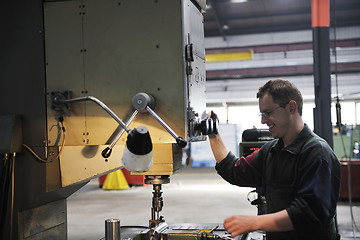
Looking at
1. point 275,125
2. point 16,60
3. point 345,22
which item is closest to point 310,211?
point 275,125

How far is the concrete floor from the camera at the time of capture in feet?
14.6

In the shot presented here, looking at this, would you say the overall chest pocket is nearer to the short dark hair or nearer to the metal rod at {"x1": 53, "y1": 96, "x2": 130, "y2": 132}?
the short dark hair

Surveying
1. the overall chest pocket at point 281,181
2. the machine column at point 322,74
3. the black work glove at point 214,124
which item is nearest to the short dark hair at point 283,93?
the overall chest pocket at point 281,181

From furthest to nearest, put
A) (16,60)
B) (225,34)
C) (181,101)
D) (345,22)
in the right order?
(225,34) < (345,22) < (16,60) < (181,101)

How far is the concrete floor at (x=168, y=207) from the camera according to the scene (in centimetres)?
446

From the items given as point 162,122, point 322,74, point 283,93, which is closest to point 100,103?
point 162,122

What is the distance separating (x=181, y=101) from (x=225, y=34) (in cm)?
780

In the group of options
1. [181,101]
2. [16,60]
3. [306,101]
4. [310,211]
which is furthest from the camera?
[306,101]

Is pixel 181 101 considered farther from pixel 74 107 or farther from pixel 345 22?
pixel 345 22

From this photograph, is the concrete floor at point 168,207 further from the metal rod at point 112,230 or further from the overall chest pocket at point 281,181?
the overall chest pocket at point 281,181

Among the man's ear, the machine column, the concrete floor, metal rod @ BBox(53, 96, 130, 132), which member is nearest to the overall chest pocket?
the man's ear

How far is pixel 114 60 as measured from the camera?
4.52 ft

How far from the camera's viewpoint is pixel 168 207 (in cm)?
539

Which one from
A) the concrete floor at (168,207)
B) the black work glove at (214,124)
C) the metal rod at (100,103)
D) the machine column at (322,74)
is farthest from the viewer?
the concrete floor at (168,207)
